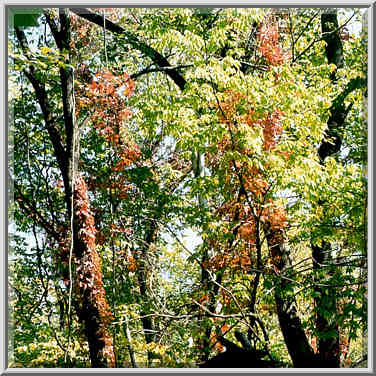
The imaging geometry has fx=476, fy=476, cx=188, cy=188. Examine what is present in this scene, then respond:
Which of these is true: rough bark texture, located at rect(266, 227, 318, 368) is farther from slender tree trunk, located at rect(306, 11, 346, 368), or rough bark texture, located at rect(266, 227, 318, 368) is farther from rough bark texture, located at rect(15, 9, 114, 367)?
rough bark texture, located at rect(15, 9, 114, 367)

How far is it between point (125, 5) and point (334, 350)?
257cm

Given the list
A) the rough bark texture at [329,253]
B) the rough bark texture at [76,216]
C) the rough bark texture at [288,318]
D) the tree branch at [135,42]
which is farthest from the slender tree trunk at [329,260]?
the rough bark texture at [76,216]

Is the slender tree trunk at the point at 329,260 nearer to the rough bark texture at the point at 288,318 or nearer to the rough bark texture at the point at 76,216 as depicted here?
the rough bark texture at the point at 288,318

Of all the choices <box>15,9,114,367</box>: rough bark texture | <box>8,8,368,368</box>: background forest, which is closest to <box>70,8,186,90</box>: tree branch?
<box>8,8,368,368</box>: background forest

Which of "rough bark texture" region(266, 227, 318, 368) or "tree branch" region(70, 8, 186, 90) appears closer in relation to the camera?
"rough bark texture" region(266, 227, 318, 368)

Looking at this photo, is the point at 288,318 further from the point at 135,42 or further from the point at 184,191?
the point at 135,42

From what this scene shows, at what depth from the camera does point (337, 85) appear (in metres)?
4.00

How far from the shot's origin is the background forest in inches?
121

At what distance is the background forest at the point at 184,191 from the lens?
3.08 m

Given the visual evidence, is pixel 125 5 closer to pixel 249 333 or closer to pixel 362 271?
pixel 362 271

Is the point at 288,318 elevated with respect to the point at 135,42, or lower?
lower

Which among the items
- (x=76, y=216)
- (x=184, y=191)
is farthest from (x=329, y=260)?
(x=76, y=216)

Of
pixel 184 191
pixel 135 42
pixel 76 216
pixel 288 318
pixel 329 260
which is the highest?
pixel 135 42

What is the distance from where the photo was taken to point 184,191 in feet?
12.9
